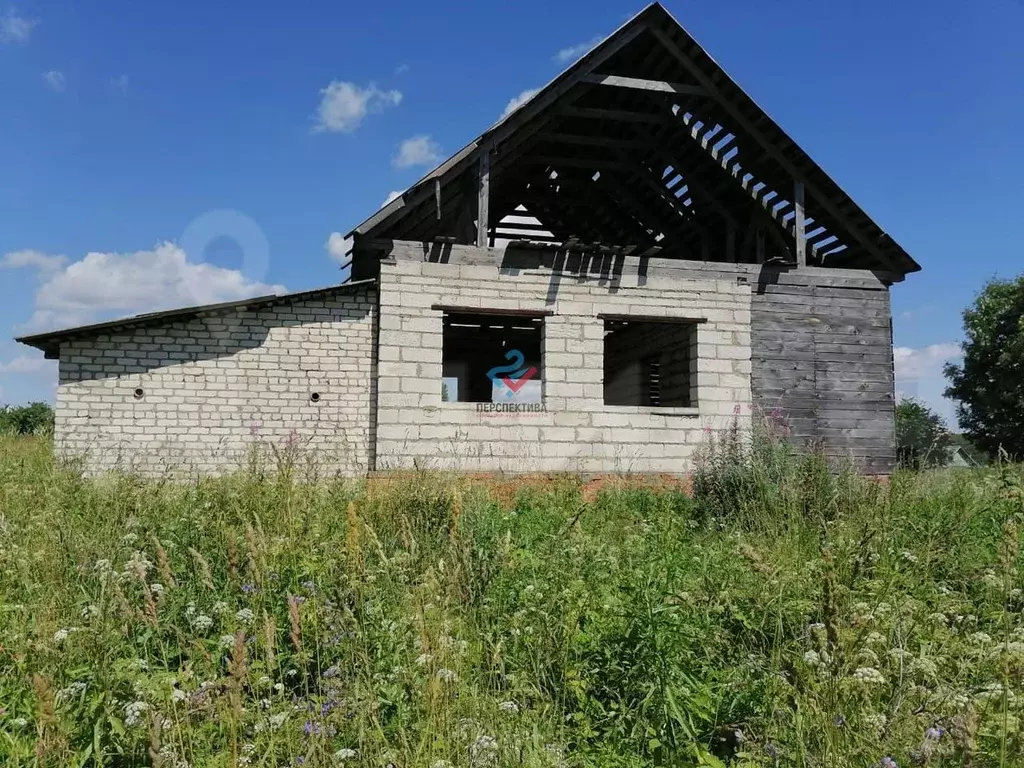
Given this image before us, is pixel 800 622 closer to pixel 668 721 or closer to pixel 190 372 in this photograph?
pixel 668 721

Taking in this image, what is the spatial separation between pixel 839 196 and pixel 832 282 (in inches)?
49.0

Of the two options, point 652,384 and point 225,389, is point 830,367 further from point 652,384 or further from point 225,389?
point 225,389

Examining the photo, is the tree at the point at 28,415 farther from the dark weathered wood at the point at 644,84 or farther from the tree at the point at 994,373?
the tree at the point at 994,373

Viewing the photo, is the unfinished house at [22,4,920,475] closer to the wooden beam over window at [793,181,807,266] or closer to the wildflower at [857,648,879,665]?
the wooden beam over window at [793,181,807,266]

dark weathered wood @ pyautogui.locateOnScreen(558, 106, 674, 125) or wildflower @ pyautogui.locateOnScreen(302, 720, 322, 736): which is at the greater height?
dark weathered wood @ pyautogui.locateOnScreen(558, 106, 674, 125)

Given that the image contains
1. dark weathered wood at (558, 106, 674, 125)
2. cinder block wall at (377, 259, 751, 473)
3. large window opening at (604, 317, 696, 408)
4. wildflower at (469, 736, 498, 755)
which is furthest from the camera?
large window opening at (604, 317, 696, 408)

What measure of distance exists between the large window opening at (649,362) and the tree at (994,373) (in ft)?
72.4

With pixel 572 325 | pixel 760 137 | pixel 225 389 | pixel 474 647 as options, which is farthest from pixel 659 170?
pixel 474 647

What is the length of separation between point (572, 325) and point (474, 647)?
7.02m

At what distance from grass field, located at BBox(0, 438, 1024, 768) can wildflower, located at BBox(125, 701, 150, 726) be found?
14mm

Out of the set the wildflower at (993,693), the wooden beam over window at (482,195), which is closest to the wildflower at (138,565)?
the wildflower at (993,693)

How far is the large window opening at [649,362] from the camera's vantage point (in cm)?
1067

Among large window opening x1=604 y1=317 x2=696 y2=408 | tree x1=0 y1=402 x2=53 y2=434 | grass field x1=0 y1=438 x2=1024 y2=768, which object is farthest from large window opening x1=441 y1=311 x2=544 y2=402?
tree x1=0 y1=402 x2=53 y2=434

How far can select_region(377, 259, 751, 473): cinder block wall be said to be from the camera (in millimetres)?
8969
